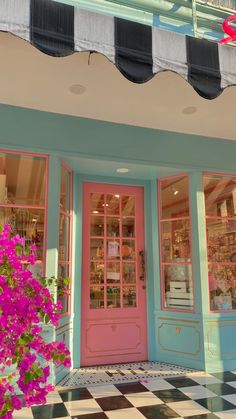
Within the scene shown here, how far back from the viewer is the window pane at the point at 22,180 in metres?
3.60

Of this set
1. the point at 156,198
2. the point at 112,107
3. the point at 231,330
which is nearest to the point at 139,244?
the point at 156,198

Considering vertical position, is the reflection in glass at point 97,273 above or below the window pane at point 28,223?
below

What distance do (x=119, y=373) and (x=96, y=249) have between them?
4.71 ft

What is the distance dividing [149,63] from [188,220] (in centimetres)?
219

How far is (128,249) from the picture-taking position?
4512mm

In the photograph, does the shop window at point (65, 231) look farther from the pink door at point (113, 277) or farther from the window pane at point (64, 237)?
the pink door at point (113, 277)

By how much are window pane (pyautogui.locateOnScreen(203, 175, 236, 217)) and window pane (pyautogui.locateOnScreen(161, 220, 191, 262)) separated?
364 millimetres

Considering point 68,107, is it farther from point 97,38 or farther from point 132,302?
point 132,302

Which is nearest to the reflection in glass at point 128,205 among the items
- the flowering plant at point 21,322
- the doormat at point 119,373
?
the doormat at point 119,373

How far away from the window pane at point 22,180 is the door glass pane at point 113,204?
107 centimetres

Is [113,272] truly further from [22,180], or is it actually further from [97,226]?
[22,180]

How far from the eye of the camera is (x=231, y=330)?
4.05 m

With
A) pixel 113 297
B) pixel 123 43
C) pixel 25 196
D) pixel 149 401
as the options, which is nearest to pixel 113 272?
pixel 113 297

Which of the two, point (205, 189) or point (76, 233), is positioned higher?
point (205, 189)
